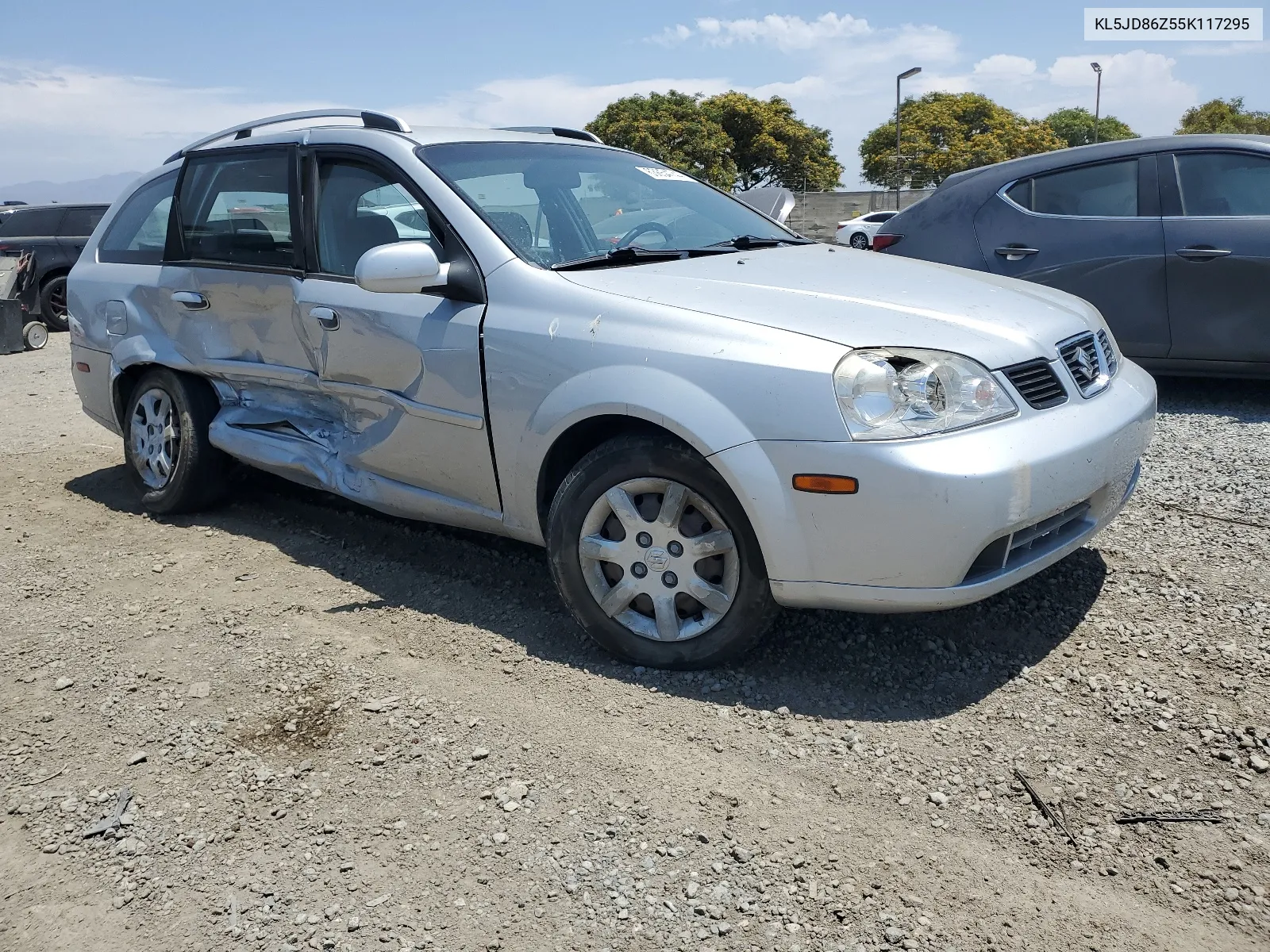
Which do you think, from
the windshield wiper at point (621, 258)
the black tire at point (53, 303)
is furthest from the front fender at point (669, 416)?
the black tire at point (53, 303)

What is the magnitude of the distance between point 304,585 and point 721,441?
6.65 ft

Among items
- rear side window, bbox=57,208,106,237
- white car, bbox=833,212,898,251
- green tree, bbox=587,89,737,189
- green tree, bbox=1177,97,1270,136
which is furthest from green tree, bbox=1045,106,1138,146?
rear side window, bbox=57,208,106,237

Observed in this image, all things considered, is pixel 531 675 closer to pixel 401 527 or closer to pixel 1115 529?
pixel 401 527

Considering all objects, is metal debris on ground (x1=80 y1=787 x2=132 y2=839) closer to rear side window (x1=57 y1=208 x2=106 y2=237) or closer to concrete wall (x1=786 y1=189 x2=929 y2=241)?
rear side window (x1=57 y1=208 x2=106 y2=237)

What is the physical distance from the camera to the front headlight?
2857mm

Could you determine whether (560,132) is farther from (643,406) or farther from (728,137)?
(728,137)

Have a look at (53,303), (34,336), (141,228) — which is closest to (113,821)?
(141,228)

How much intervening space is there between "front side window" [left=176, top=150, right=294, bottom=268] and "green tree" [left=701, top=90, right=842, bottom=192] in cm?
5522

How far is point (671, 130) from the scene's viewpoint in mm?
Answer: 54531

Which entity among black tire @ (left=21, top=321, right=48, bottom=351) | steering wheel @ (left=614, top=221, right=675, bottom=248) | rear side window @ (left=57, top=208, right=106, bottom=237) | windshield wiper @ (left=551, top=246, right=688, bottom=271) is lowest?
black tire @ (left=21, top=321, right=48, bottom=351)

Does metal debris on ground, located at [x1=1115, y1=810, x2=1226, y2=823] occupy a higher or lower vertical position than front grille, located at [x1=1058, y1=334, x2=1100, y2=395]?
lower

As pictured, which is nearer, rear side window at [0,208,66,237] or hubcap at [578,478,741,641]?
hubcap at [578,478,741,641]

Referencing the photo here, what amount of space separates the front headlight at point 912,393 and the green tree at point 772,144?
57001 millimetres

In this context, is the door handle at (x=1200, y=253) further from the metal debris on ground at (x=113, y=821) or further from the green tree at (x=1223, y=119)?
the green tree at (x=1223, y=119)
